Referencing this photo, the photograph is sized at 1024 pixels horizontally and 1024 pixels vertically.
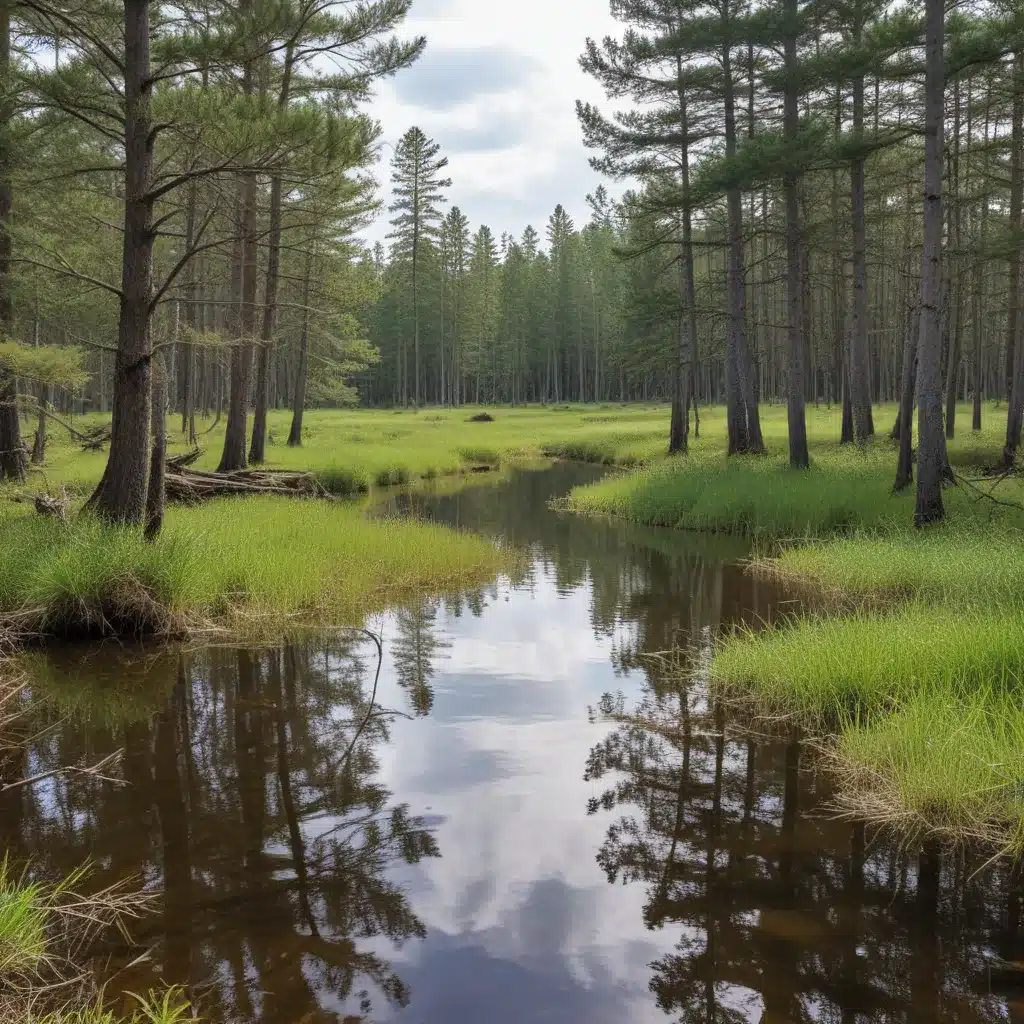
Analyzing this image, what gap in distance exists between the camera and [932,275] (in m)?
12.2

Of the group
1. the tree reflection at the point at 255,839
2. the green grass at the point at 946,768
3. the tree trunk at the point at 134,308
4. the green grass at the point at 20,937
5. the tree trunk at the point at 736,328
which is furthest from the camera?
the tree trunk at the point at 736,328

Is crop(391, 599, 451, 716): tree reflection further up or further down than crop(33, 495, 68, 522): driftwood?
further down

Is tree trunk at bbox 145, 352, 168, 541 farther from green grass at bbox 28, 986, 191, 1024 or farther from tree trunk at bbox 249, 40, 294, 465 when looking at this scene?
tree trunk at bbox 249, 40, 294, 465

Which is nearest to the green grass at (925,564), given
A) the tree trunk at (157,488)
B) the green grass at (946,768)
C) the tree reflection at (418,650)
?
the green grass at (946,768)

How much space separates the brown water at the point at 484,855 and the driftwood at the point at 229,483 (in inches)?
295

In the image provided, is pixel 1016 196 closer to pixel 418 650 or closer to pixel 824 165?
pixel 824 165

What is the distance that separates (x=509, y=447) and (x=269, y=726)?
28994mm

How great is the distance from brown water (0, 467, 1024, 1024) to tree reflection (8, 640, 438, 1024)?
0.06 ft

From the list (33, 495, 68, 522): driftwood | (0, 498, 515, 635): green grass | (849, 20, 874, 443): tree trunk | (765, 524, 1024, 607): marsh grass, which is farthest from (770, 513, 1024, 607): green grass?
(849, 20, 874, 443): tree trunk

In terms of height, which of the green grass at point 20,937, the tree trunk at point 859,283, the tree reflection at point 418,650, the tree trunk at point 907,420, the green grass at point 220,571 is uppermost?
the tree trunk at point 859,283

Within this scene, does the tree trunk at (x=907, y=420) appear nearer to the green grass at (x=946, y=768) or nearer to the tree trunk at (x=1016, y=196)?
the tree trunk at (x=1016, y=196)

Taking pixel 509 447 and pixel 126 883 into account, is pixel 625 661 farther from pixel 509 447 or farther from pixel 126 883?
pixel 509 447

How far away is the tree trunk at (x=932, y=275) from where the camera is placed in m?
12.1

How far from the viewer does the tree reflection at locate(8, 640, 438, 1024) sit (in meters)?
3.87
